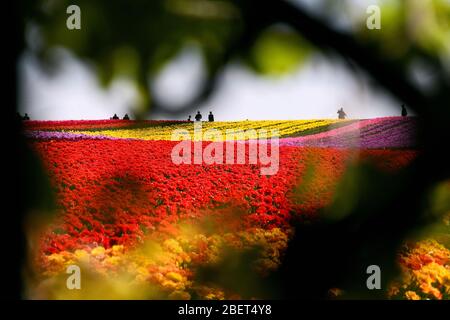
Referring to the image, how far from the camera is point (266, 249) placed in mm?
1084

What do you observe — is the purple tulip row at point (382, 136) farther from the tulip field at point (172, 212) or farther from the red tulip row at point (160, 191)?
the red tulip row at point (160, 191)

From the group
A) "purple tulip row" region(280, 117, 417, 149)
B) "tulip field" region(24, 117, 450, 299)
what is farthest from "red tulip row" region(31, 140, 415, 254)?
"purple tulip row" region(280, 117, 417, 149)

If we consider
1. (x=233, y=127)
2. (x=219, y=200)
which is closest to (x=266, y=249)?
(x=219, y=200)

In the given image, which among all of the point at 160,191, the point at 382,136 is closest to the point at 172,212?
the point at 160,191

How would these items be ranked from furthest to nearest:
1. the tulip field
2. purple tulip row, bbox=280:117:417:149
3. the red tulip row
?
the red tulip row < the tulip field < purple tulip row, bbox=280:117:417:149

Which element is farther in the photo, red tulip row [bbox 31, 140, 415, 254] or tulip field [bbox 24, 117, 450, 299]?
red tulip row [bbox 31, 140, 415, 254]

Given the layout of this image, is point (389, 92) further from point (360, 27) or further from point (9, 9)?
point (9, 9)

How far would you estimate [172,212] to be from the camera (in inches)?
145

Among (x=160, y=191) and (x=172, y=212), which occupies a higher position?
(x=160, y=191)

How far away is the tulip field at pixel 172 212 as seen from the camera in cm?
87

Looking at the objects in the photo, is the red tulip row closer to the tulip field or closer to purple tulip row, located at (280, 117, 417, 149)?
the tulip field

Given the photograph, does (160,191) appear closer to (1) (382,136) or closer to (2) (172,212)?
(2) (172,212)

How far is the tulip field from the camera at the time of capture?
0.87 m
